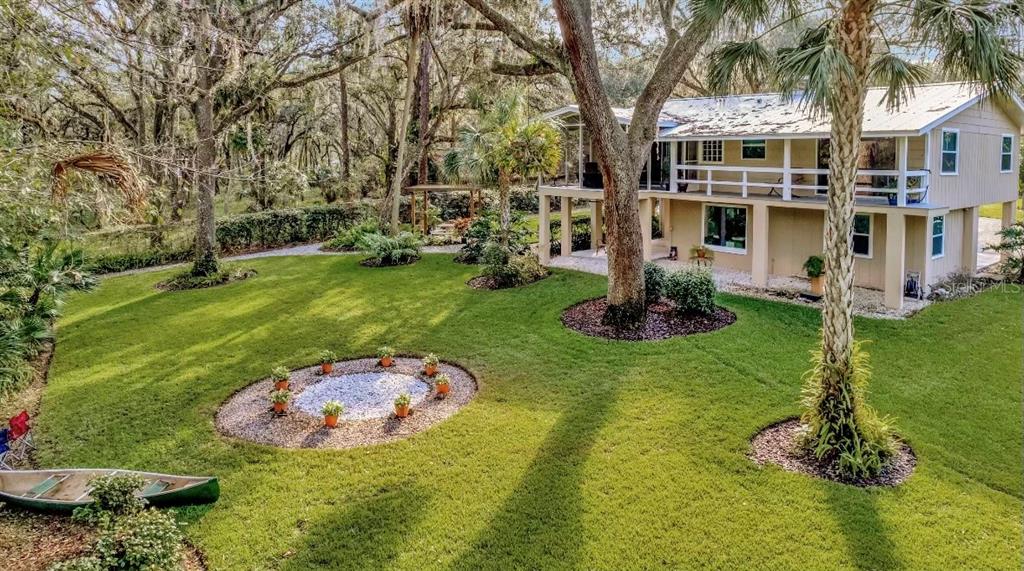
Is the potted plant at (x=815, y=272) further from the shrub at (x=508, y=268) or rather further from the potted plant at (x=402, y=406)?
the potted plant at (x=402, y=406)

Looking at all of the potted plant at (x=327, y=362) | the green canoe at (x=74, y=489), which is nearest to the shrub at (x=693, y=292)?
the potted plant at (x=327, y=362)

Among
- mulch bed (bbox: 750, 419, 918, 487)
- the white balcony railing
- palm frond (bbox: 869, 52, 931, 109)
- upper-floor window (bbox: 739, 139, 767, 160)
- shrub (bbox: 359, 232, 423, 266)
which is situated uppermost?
palm frond (bbox: 869, 52, 931, 109)

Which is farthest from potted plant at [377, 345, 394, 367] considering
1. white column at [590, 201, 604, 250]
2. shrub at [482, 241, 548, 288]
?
white column at [590, 201, 604, 250]

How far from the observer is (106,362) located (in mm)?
12016

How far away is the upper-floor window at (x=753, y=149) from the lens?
57.6 ft

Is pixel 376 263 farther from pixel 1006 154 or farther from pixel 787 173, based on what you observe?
pixel 1006 154

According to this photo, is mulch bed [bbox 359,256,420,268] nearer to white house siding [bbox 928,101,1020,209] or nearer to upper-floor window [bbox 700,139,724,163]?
upper-floor window [bbox 700,139,724,163]

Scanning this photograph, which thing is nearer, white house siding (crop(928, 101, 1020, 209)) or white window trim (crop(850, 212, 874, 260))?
white house siding (crop(928, 101, 1020, 209))

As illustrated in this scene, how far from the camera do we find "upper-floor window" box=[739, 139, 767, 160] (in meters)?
17.5

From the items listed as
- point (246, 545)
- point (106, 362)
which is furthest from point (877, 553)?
point (106, 362)

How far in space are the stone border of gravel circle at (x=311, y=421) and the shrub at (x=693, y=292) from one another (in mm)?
4883

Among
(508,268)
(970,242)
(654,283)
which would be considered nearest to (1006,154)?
(970,242)

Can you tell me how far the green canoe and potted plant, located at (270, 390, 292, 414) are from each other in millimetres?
2254

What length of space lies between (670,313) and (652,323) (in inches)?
31.2
